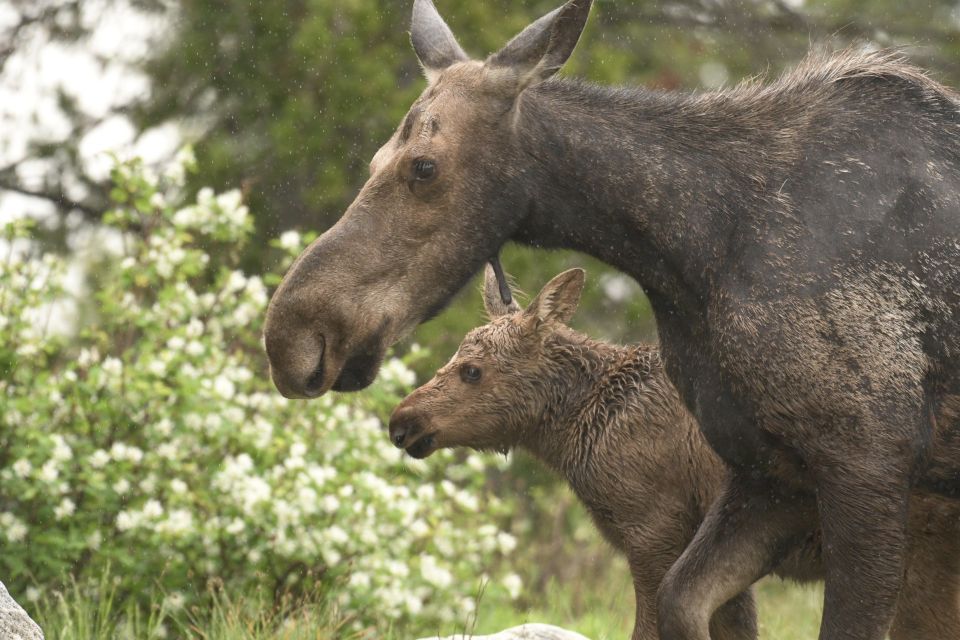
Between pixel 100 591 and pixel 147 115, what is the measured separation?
641cm

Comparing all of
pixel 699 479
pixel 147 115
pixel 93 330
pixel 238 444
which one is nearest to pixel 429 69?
pixel 699 479

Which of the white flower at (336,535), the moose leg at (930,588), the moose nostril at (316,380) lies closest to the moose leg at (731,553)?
the moose leg at (930,588)

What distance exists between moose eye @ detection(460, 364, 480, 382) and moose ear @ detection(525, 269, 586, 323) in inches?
14.7

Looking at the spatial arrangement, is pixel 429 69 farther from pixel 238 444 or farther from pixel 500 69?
pixel 238 444

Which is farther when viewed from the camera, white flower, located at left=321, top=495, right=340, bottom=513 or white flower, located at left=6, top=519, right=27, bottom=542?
white flower, located at left=321, top=495, right=340, bottom=513

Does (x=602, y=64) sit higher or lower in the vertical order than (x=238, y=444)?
lower

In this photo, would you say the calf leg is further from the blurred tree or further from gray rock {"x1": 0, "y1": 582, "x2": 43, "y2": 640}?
the blurred tree

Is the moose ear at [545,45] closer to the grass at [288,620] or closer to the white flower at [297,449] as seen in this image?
the grass at [288,620]

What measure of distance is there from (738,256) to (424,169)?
0.99m

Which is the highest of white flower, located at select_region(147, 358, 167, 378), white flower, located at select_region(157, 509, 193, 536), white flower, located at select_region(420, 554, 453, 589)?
white flower, located at select_region(147, 358, 167, 378)

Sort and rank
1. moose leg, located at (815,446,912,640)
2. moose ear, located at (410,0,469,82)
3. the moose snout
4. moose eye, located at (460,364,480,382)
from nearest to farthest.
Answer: moose leg, located at (815,446,912,640) < moose ear, located at (410,0,469,82) < the moose snout < moose eye, located at (460,364,480,382)

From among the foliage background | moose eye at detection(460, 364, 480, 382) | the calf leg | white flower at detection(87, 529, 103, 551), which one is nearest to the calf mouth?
Answer: moose eye at detection(460, 364, 480, 382)

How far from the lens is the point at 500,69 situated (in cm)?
446

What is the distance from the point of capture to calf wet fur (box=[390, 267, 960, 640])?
241 inches
